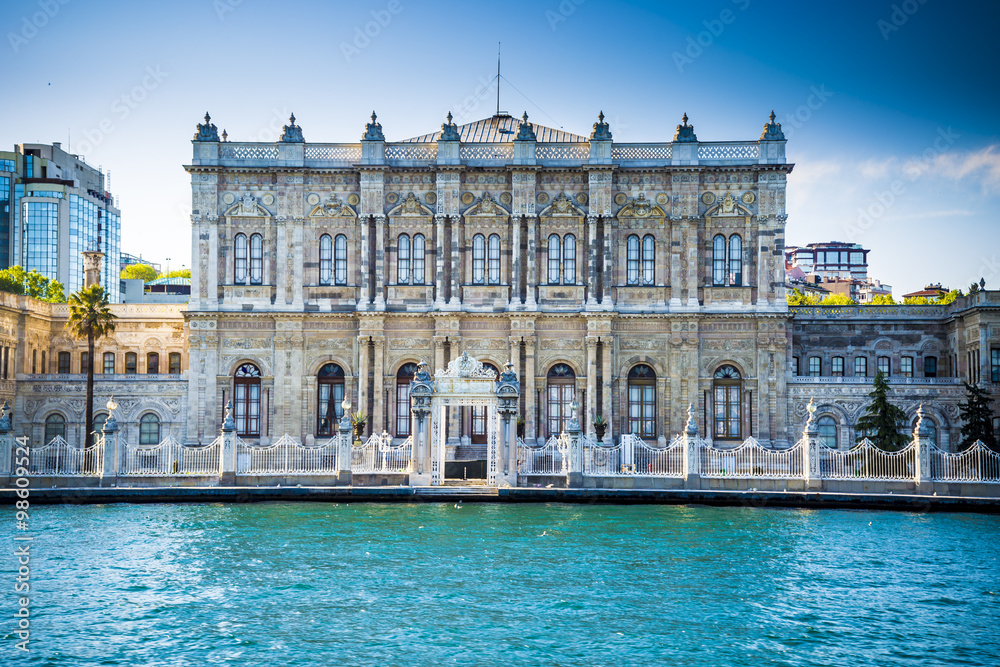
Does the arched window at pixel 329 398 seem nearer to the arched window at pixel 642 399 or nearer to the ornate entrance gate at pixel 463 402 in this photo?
the ornate entrance gate at pixel 463 402

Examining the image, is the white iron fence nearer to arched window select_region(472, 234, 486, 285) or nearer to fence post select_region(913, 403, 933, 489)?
arched window select_region(472, 234, 486, 285)

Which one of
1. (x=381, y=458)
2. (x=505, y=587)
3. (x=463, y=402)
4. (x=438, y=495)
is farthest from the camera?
(x=381, y=458)

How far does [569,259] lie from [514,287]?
2.19 metres

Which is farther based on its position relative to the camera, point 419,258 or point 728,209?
point 419,258

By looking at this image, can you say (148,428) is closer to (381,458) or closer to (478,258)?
(381,458)

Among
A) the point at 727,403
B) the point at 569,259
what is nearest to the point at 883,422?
the point at 727,403

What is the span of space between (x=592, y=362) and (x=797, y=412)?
7334 mm

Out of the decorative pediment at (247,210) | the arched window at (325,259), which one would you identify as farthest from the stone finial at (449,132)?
the decorative pediment at (247,210)

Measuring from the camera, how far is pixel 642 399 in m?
36.9

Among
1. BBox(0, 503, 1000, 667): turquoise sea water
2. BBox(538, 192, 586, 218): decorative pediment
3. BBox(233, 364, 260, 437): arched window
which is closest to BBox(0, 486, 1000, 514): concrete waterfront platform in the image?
BBox(0, 503, 1000, 667): turquoise sea water

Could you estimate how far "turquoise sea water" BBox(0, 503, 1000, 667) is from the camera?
1487 centimetres

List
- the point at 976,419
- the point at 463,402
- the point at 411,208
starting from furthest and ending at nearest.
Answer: the point at 411,208 < the point at 976,419 < the point at 463,402

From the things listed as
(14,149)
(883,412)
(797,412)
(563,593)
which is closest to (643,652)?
(563,593)

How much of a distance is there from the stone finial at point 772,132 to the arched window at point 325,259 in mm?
15629
